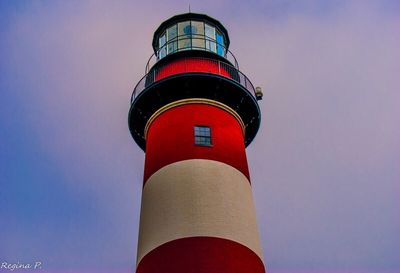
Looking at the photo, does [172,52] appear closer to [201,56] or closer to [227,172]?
[201,56]

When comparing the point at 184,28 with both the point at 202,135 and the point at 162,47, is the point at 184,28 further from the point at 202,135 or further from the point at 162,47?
the point at 202,135

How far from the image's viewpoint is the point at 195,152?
16.8m

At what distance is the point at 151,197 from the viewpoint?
656 inches

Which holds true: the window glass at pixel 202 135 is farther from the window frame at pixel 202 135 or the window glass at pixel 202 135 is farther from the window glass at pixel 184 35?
the window glass at pixel 184 35

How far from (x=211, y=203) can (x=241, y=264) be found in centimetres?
213

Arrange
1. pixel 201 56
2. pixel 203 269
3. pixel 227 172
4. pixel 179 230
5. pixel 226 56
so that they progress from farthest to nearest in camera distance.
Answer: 1. pixel 226 56
2. pixel 201 56
3. pixel 227 172
4. pixel 179 230
5. pixel 203 269

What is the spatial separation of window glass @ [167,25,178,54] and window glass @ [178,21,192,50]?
206mm

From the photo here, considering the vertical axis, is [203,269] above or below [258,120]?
below

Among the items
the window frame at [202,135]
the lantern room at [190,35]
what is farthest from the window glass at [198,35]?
the window frame at [202,135]

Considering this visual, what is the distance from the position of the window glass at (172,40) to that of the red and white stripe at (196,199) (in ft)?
11.8

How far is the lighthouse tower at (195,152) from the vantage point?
1475 centimetres

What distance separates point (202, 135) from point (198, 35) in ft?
18.9

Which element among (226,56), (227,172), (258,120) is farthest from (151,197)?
(226,56)

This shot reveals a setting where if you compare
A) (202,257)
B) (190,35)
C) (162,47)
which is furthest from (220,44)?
(202,257)
